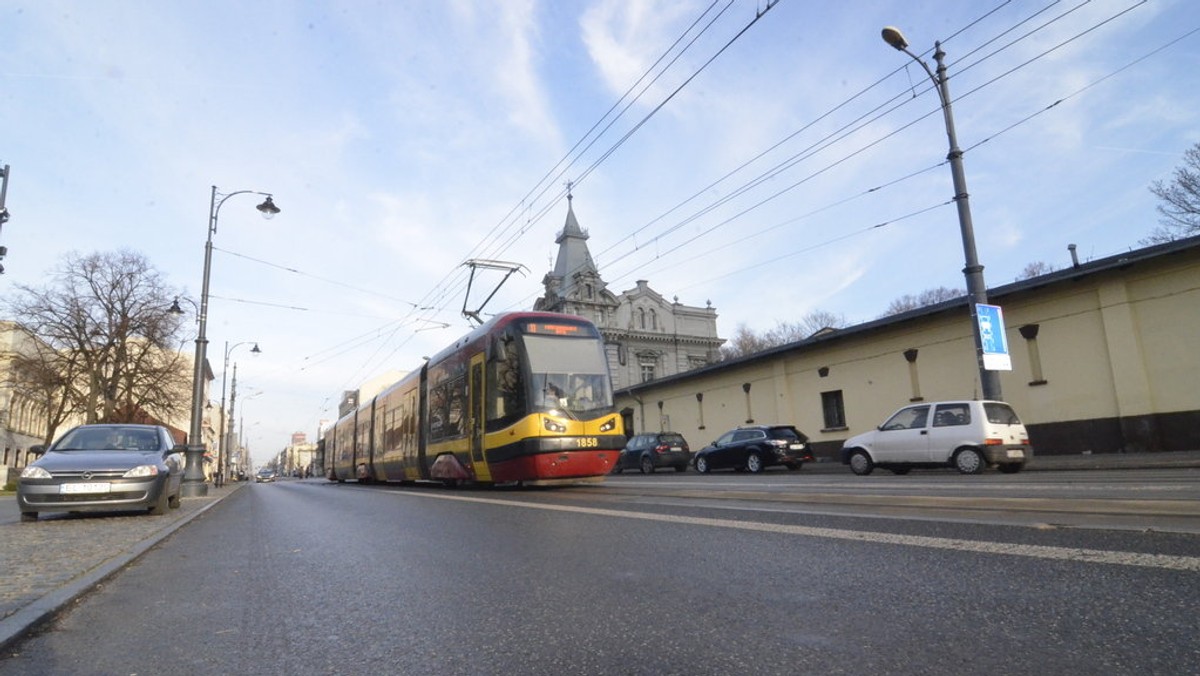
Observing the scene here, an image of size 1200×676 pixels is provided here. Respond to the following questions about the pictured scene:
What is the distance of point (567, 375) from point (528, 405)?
1012mm

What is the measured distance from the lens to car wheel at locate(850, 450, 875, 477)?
14750mm

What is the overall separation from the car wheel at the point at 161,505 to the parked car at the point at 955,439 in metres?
13.2

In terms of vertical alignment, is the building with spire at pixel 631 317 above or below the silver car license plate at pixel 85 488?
above

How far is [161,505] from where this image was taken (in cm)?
959

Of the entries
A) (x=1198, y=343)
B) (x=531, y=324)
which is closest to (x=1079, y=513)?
(x=531, y=324)

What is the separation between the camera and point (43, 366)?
33.7 meters

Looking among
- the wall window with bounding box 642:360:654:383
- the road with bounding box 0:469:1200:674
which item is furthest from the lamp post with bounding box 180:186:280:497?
the wall window with bounding box 642:360:654:383

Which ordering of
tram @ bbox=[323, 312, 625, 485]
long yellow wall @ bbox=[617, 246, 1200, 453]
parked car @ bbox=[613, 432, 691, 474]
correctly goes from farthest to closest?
1. parked car @ bbox=[613, 432, 691, 474]
2. long yellow wall @ bbox=[617, 246, 1200, 453]
3. tram @ bbox=[323, 312, 625, 485]

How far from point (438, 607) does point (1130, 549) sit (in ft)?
12.5

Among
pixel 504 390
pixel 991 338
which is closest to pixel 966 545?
pixel 504 390

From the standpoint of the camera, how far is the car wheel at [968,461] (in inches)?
499

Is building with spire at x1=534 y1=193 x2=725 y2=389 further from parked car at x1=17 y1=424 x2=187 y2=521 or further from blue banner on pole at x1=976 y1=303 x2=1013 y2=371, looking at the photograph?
parked car at x1=17 y1=424 x2=187 y2=521

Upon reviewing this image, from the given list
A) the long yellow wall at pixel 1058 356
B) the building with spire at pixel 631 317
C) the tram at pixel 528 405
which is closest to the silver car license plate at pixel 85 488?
the tram at pixel 528 405

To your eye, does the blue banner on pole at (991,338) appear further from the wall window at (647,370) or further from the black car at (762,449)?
the wall window at (647,370)
